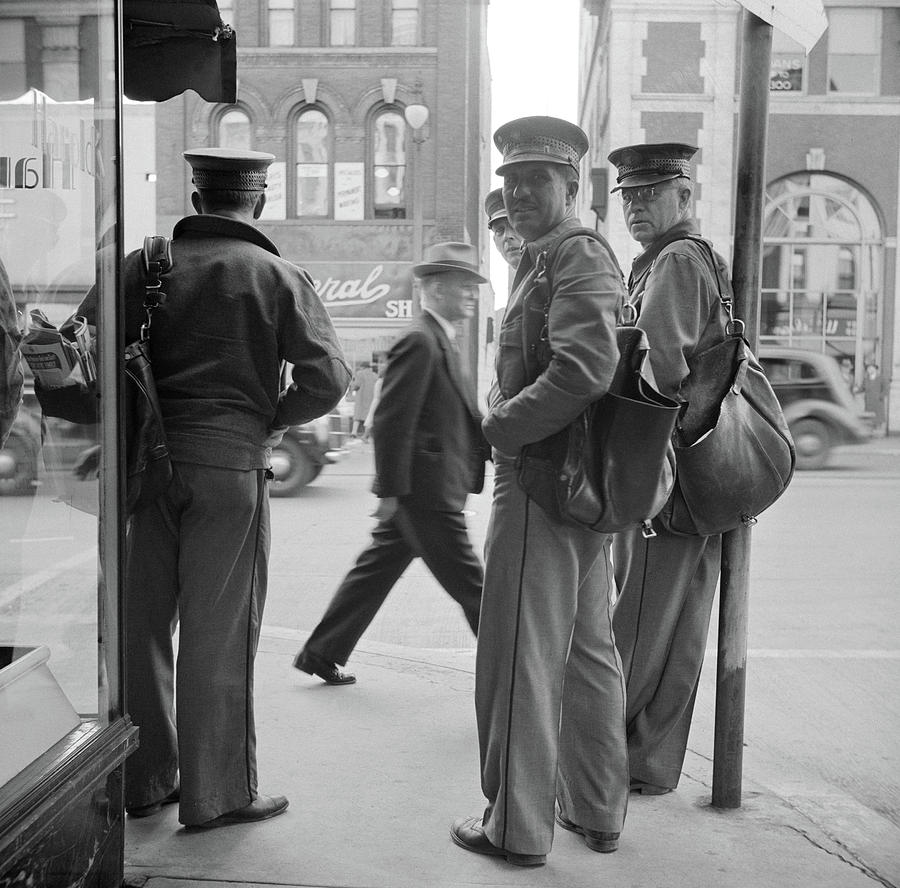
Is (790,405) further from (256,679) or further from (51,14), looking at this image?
(51,14)

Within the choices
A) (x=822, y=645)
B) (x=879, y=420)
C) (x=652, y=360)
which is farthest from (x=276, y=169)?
(x=652, y=360)

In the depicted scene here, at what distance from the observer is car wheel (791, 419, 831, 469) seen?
51.0 ft

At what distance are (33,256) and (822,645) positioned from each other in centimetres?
480

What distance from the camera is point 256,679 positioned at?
4.93 metres

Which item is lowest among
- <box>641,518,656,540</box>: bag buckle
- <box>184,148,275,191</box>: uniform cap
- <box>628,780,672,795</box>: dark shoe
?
<box>628,780,672,795</box>: dark shoe

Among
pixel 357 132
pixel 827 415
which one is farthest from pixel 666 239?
pixel 357 132

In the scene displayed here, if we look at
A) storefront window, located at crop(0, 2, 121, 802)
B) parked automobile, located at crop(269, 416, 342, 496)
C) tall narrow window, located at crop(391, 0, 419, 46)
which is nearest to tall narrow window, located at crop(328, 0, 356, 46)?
tall narrow window, located at crop(391, 0, 419, 46)

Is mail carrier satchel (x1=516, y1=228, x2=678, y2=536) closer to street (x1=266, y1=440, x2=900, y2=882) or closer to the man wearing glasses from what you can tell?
the man wearing glasses

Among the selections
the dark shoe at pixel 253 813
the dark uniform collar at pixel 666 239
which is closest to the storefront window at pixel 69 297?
the dark shoe at pixel 253 813

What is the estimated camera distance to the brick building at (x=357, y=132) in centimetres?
2581

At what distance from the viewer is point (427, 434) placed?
194 inches

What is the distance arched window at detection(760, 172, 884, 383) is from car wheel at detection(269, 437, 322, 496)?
1261 centimetres

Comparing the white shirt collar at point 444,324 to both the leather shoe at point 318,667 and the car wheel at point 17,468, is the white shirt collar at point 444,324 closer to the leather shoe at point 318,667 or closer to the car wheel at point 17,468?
the leather shoe at point 318,667

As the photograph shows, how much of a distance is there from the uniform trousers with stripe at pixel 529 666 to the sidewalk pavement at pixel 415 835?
144 millimetres
